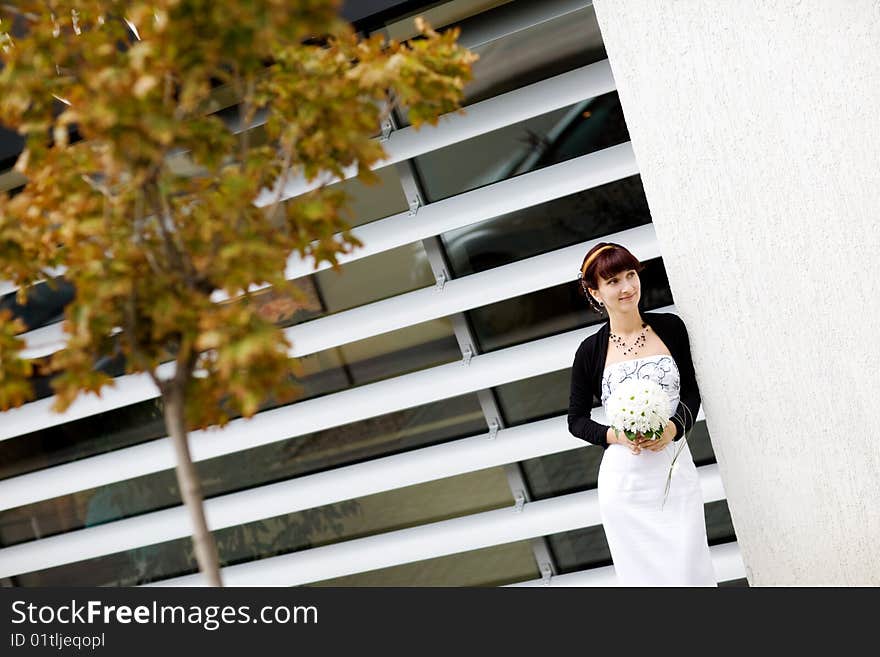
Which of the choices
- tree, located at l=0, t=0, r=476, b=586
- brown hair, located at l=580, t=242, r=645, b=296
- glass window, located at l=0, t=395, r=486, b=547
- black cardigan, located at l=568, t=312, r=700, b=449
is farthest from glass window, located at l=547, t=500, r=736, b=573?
tree, located at l=0, t=0, r=476, b=586

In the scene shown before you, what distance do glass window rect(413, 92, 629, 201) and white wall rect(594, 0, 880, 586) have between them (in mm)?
419

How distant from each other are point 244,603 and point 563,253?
6.56 feet

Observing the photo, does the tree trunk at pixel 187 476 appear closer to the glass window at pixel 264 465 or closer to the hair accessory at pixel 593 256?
the hair accessory at pixel 593 256

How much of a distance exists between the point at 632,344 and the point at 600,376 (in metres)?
0.18

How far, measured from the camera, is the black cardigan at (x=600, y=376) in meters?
3.51

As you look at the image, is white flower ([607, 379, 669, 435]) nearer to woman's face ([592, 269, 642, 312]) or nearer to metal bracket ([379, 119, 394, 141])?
Result: woman's face ([592, 269, 642, 312])

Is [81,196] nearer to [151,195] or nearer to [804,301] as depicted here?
[151,195]

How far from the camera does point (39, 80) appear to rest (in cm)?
199

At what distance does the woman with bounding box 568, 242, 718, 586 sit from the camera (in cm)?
339

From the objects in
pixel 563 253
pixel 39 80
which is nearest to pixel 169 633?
pixel 39 80

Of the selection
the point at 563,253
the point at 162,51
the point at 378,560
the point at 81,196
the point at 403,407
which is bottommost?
the point at 378,560

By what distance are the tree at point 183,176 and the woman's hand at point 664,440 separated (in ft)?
5.18

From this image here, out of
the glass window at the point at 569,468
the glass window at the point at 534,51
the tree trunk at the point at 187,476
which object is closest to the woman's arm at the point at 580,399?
the glass window at the point at 569,468

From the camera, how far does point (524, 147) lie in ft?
13.6
